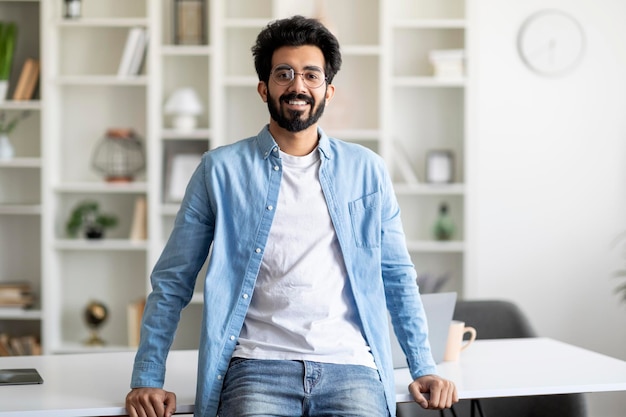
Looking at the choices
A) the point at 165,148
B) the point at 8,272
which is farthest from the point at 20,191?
the point at 165,148

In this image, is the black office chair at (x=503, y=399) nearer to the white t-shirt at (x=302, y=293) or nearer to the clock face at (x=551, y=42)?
the white t-shirt at (x=302, y=293)

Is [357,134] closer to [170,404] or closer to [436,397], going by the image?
[436,397]

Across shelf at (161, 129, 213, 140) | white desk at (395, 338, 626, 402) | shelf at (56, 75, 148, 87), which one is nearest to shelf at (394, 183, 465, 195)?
shelf at (161, 129, 213, 140)

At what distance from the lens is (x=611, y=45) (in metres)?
4.68

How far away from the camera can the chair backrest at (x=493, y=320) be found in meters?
3.05

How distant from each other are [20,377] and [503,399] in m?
1.50

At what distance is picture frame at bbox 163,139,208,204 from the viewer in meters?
4.67

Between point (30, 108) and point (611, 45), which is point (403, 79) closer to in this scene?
point (611, 45)

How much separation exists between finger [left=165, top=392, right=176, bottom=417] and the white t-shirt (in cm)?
17

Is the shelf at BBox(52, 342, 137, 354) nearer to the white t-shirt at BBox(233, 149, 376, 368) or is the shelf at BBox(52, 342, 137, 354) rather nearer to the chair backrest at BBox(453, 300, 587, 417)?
the chair backrest at BBox(453, 300, 587, 417)

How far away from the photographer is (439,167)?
4668 mm

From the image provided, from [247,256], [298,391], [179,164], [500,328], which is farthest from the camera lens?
[179,164]

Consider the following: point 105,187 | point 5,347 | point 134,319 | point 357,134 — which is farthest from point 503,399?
point 5,347

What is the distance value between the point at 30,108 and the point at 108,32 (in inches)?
21.9
